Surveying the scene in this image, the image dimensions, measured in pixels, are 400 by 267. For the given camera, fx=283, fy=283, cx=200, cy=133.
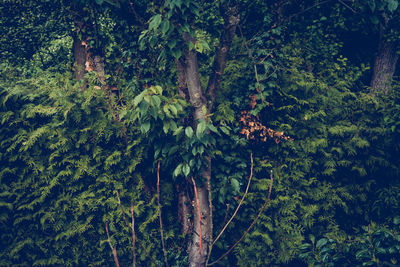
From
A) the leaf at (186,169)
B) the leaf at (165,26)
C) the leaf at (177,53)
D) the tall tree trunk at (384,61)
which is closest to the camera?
the leaf at (165,26)

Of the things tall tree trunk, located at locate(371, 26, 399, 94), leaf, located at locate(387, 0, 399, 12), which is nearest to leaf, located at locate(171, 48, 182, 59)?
leaf, located at locate(387, 0, 399, 12)

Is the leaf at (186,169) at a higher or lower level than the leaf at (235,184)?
higher

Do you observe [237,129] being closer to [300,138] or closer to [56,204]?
[300,138]

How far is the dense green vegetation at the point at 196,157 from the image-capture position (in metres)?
3.71

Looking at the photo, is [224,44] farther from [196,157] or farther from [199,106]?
[196,157]

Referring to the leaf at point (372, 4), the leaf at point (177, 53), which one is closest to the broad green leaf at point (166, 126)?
the leaf at point (177, 53)

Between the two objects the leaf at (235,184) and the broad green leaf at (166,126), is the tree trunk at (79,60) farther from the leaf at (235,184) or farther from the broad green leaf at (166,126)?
the leaf at (235,184)

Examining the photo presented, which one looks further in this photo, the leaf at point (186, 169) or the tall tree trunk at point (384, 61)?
the tall tree trunk at point (384, 61)

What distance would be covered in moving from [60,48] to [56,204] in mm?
3652

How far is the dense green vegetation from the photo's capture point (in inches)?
146

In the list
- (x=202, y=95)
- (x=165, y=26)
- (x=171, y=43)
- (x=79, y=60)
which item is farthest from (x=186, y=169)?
(x=79, y=60)

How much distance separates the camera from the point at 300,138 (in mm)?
4379

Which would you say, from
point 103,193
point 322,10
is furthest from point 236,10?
point 103,193

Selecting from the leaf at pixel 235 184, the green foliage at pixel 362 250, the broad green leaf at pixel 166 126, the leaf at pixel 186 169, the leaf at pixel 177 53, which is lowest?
the green foliage at pixel 362 250
